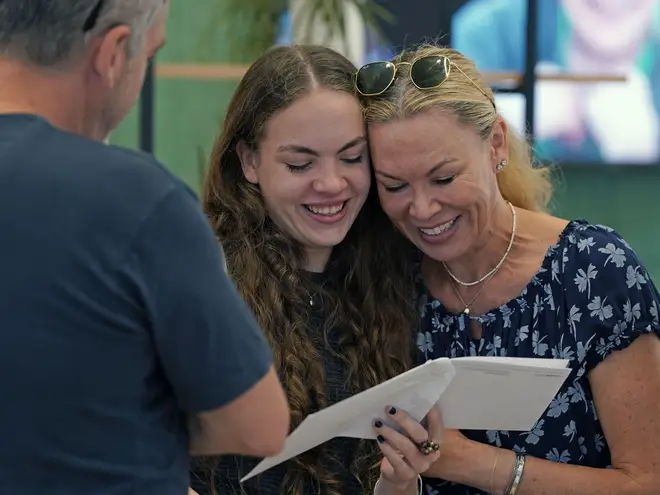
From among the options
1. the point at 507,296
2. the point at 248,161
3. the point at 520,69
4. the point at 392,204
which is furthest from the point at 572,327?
the point at 520,69

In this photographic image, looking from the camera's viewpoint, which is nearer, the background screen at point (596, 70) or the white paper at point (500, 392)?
the white paper at point (500, 392)

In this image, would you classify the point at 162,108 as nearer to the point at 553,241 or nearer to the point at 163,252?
the point at 553,241

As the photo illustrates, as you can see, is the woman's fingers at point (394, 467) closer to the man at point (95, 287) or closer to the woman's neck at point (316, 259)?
the woman's neck at point (316, 259)

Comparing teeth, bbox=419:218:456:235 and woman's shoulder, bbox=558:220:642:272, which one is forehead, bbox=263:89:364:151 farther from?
woman's shoulder, bbox=558:220:642:272

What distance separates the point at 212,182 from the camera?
2006 mm

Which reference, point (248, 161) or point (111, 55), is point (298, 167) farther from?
point (111, 55)

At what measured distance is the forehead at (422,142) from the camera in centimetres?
186

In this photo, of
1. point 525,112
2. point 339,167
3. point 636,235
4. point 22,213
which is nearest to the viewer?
point 22,213

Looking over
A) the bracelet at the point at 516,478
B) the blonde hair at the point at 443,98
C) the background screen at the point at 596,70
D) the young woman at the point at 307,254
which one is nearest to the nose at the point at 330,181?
the young woman at the point at 307,254

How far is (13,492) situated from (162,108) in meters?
3.44

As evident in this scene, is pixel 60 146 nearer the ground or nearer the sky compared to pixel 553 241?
nearer the sky

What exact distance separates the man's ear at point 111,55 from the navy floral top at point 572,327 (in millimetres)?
1010

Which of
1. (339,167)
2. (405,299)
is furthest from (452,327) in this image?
(339,167)

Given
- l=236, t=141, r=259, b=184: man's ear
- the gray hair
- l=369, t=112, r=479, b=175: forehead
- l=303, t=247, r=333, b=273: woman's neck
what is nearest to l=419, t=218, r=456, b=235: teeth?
l=369, t=112, r=479, b=175: forehead
